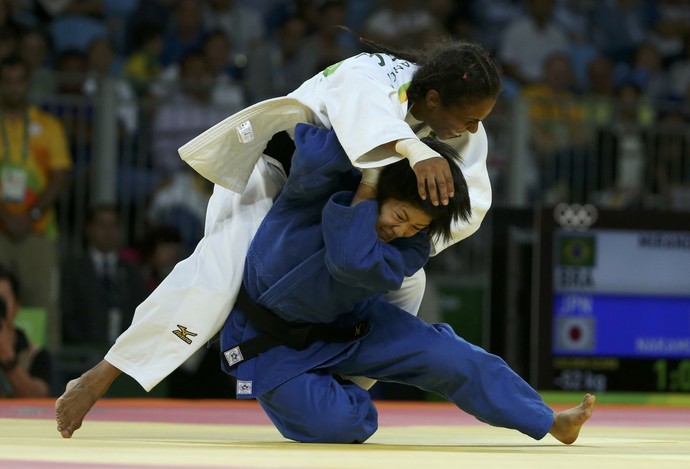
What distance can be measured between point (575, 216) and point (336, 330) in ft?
12.4

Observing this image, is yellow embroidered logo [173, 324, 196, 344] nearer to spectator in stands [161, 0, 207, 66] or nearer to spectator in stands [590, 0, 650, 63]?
spectator in stands [161, 0, 207, 66]

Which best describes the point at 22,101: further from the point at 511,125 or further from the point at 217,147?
the point at 217,147

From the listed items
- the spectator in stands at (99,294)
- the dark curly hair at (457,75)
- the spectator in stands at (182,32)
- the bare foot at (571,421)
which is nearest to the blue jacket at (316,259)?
the dark curly hair at (457,75)

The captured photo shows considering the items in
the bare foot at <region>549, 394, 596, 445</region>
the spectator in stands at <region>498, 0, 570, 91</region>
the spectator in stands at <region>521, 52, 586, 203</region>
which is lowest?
the bare foot at <region>549, 394, 596, 445</region>

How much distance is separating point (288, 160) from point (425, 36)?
21.5 feet

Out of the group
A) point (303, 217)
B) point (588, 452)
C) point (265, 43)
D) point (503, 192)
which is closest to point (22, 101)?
point (265, 43)

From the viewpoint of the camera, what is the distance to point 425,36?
10164mm

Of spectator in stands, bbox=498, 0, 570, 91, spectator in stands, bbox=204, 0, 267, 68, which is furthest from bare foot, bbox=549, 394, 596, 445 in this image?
spectator in stands, bbox=498, 0, 570, 91

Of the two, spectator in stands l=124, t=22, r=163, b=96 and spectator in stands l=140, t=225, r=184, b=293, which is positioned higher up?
spectator in stands l=124, t=22, r=163, b=96

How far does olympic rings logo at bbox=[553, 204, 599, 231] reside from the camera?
710 cm

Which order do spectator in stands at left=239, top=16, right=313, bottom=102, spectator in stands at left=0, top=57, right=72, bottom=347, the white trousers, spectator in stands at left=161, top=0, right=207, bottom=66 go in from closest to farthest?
the white trousers, spectator in stands at left=0, top=57, right=72, bottom=347, spectator in stands at left=239, top=16, right=313, bottom=102, spectator in stands at left=161, top=0, right=207, bottom=66

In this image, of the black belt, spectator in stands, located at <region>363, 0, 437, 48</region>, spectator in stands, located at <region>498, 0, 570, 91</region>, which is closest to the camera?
the black belt

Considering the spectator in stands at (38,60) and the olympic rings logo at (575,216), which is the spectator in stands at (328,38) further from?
the olympic rings logo at (575,216)

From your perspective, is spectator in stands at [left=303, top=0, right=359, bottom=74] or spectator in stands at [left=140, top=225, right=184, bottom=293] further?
spectator in stands at [left=303, top=0, right=359, bottom=74]
